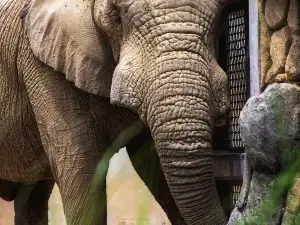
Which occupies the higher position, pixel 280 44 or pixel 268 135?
pixel 280 44

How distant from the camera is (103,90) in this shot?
15.4 ft

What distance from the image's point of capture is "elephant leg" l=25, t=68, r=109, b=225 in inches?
189

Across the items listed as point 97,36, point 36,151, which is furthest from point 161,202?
point 97,36

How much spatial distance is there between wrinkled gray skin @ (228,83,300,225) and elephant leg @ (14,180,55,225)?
148 inches

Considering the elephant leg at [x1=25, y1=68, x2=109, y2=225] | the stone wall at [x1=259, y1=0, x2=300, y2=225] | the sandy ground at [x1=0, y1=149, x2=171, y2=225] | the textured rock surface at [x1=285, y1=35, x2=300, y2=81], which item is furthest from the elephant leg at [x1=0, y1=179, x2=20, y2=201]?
the textured rock surface at [x1=285, y1=35, x2=300, y2=81]

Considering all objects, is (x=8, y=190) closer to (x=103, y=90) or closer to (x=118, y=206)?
(x=103, y=90)

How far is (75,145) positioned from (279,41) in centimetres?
219

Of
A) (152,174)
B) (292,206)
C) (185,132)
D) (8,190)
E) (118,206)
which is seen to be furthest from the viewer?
(118,206)

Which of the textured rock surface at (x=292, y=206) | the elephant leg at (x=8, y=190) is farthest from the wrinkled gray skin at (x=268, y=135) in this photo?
the elephant leg at (x=8, y=190)

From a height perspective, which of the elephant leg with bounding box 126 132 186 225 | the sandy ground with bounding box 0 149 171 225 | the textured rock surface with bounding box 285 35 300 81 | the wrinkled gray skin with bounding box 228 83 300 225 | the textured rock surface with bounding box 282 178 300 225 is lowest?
the sandy ground with bounding box 0 149 171 225

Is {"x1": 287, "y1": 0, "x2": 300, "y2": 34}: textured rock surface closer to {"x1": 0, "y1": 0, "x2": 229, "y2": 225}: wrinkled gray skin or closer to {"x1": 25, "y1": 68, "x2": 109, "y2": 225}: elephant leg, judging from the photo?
{"x1": 0, "y1": 0, "x2": 229, "y2": 225}: wrinkled gray skin

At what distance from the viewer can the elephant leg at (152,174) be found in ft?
17.0

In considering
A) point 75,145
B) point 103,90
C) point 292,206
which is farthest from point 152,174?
point 292,206

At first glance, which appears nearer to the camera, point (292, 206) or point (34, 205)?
point (292, 206)
